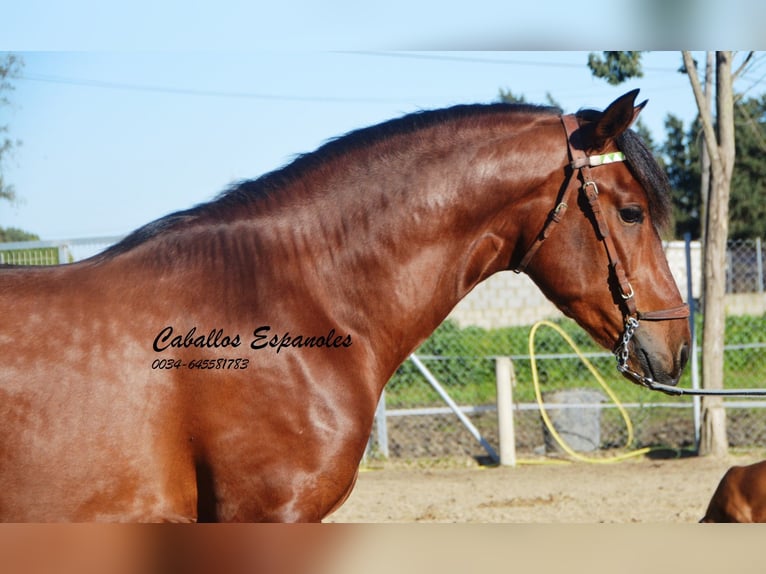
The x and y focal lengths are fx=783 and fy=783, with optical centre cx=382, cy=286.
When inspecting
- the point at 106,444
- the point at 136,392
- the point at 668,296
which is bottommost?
the point at 106,444

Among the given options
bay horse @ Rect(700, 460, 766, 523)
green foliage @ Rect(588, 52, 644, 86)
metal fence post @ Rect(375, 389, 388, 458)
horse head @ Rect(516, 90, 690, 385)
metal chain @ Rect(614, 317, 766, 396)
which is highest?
green foliage @ Rect(588, 52, 644, 86)

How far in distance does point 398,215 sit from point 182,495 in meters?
0.99

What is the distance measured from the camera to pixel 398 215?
2.32 m

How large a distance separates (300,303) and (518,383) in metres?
8.85

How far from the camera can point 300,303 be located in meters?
2.21

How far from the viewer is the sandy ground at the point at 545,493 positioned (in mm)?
5824

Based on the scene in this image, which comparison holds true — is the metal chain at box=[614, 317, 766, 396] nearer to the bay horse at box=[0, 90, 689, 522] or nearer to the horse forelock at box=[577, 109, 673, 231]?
the bay horse at box=[0, 90, 689, 522]

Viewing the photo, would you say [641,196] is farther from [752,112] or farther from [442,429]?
[752,112]

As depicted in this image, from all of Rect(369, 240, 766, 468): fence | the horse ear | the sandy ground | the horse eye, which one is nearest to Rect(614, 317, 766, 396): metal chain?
the horse eye

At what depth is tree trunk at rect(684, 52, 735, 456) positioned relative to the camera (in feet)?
24.1

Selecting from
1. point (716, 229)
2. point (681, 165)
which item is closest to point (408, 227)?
point (716, 229)

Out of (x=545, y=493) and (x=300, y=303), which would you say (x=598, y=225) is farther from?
(x=545, y=493)

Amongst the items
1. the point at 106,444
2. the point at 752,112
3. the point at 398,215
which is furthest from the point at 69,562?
the point at 752,112

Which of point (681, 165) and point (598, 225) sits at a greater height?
point (681, 165)
